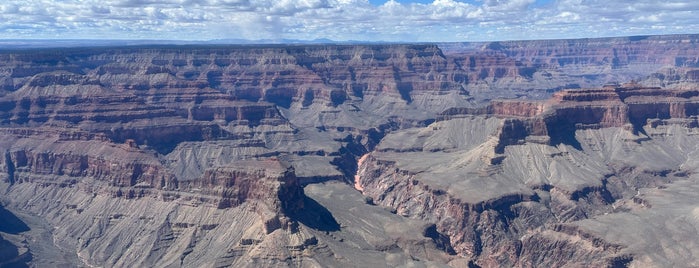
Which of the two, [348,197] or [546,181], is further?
[546,181]

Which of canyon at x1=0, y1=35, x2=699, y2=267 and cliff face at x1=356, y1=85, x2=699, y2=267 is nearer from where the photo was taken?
canyon at x1=0, y1=35, x2=699, y2=267

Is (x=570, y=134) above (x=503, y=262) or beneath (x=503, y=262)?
above

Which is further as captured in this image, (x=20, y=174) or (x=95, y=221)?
(x=20, y=174)

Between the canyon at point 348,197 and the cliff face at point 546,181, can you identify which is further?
the cliff face at point 546,181

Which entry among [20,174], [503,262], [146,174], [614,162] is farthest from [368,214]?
[20,174]

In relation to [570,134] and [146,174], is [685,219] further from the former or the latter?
[146,174]

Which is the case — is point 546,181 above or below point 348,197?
above

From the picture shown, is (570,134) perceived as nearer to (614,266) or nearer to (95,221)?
(614,266)

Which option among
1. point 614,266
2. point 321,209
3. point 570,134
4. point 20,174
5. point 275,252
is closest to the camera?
point 275,252

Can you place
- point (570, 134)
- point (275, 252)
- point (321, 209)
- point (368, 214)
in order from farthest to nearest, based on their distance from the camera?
point (570, 134)
point (368, 214)
point (321, 209)
point (275, 252)

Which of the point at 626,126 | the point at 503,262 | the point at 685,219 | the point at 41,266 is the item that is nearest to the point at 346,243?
the point at 503,262
